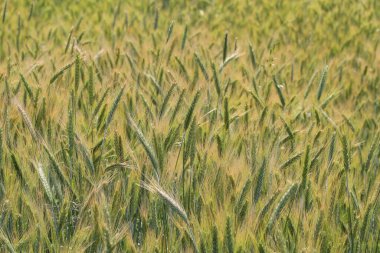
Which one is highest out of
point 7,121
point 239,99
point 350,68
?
point 7,121

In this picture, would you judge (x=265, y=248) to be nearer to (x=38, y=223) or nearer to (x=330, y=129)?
(x=38, y=223)

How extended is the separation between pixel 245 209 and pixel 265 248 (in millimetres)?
177

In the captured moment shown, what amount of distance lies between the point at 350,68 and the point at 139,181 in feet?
7.33

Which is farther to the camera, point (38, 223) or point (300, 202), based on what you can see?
point (300, 202)

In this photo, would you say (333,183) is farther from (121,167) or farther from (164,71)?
(164,71)

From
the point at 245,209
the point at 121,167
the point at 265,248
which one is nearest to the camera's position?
the point at 265,248

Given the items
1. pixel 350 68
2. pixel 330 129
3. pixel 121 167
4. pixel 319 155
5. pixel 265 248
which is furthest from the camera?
pixel 350 68

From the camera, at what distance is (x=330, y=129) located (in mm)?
2531

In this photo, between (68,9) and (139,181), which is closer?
(139,181)

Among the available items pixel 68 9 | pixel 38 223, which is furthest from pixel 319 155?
pixel 68 9

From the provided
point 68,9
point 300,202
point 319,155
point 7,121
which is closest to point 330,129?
point 319,155

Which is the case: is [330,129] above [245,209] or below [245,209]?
below

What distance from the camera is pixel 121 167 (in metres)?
1.82

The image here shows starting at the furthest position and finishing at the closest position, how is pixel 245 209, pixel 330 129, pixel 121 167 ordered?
pixel 330 129 < pixel 121 167 < pixel 245 209
